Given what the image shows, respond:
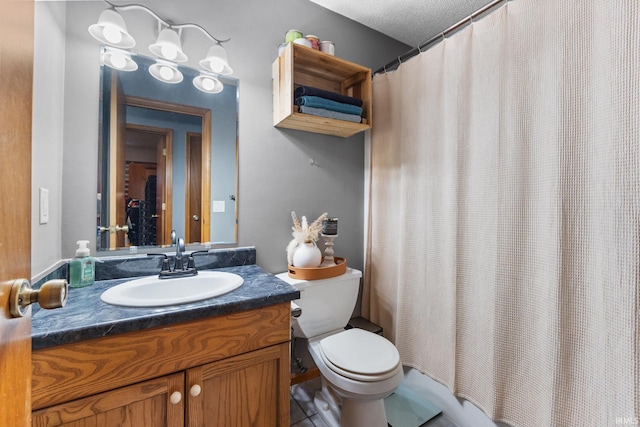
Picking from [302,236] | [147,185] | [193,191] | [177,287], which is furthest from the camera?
[302,236]

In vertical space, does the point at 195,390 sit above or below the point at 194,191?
below

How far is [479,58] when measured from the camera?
4.05 ft

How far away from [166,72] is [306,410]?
1917 millimetres

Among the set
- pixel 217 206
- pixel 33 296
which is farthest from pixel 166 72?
pixel 33 296

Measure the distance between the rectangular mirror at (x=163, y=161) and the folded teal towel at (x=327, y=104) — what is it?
38 cm

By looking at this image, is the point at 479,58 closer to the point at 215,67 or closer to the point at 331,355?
the point at 215,67

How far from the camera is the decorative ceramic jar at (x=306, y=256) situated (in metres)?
1.46

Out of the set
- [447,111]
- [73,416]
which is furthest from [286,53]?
[73,416]

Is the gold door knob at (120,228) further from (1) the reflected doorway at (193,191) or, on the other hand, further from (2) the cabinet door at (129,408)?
(2) the cabinet door at (129,408)

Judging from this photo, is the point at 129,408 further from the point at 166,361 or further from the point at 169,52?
the point at 169,52

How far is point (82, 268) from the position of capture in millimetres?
1069

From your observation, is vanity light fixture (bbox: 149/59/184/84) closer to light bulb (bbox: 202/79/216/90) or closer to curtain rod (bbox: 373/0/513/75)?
light bulb (bbox: 202/79/216/90)

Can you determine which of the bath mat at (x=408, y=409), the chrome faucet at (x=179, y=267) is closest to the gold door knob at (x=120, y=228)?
the chrome faucet at (x=179, y=267)

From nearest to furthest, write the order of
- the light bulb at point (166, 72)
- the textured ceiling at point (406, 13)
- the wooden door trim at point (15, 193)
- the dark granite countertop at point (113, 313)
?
1. the wooden door trim at point (15, 193)
2. the dark granite countertop at point (113, 313)
3. the light bulb at point (166, 72)
4. the textured ceiling at point (406, 13)
